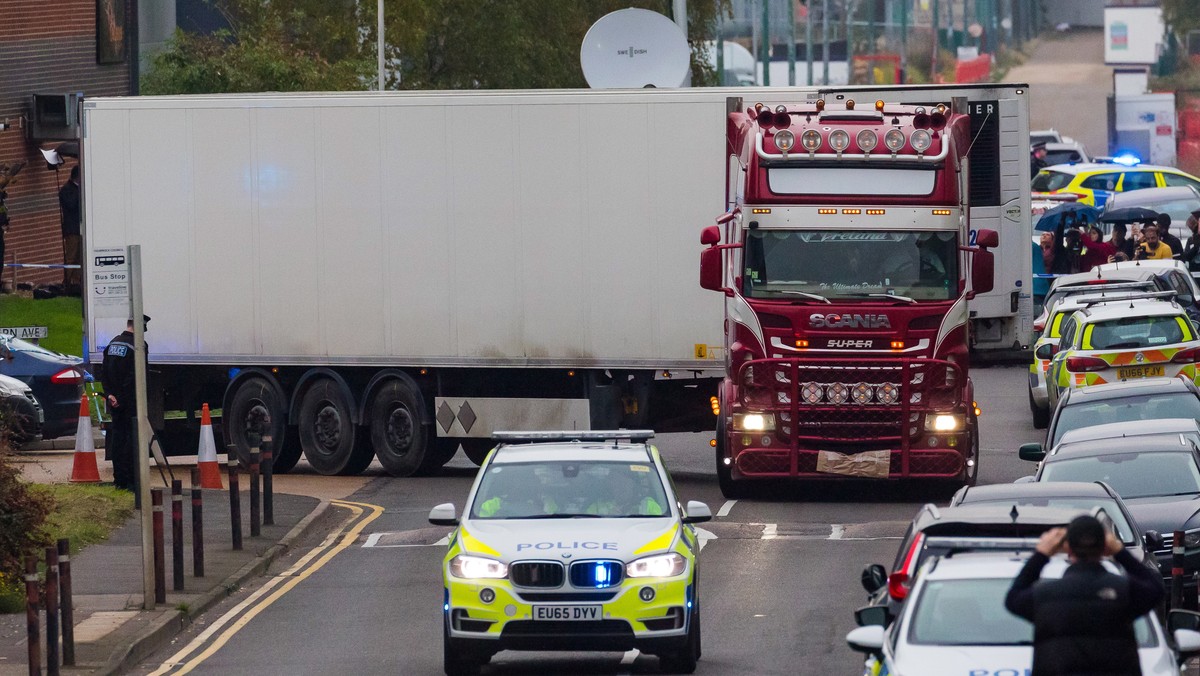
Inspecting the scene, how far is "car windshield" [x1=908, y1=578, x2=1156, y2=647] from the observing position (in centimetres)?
1024

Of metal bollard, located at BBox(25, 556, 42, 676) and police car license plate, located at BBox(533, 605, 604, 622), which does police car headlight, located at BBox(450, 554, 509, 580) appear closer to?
police car license plate, located at BBox(533, 605, 604, 622)

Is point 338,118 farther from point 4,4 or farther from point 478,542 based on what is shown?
point 4,4

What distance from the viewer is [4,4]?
3962 cm

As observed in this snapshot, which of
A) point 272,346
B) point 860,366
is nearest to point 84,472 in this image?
point 272,346

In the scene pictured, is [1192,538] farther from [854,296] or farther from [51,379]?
[51,379]

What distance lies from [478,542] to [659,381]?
10578mm

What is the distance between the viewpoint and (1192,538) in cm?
1540

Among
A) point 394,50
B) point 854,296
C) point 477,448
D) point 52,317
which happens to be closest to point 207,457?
point 477,448

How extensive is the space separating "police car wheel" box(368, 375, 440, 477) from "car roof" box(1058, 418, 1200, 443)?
8995 millimetres

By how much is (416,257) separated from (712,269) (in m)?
4.56

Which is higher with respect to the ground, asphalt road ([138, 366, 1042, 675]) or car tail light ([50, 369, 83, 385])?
car tail light ([50, 369, 83, 385])

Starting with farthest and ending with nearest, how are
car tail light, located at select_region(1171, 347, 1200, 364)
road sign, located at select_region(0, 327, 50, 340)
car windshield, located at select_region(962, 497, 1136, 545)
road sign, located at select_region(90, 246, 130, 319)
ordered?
road sign, located at select_region(0, 327, 50, 340) < car tail light, located at select_region(1171, 347, 1200, 364) < road sign, located at select_region(90, 246, 130, 319) < car windshield, located at select_region(962, 497, 1136, 545)

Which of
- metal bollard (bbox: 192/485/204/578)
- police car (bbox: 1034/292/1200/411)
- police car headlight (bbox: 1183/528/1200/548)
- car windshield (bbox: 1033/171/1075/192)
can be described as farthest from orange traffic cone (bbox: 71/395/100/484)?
car windshield (bbox: 1033/171/1075/192)

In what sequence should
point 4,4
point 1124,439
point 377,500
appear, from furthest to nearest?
point 4,4
point 377,500
point 1124,439
